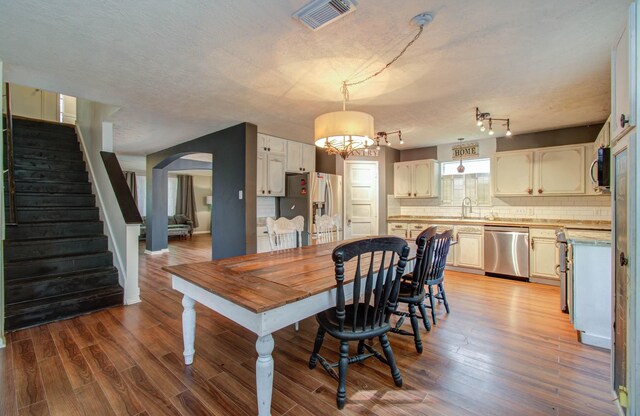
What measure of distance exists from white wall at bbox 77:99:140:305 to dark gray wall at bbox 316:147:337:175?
133 inches

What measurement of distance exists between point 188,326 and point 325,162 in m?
4.21

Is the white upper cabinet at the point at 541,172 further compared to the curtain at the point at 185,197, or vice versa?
the curtain at the point at 185,197

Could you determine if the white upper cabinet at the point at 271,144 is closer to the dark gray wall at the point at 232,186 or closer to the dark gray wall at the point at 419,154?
the dark gray wall at the point at 232,186

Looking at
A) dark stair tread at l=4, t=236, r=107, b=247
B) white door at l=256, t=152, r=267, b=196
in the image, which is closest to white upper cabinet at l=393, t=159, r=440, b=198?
white door at l=256, t=152, r=267, b=196

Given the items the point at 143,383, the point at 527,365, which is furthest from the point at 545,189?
the point at 143,383

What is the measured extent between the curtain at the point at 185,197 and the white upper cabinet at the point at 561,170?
9.90 m

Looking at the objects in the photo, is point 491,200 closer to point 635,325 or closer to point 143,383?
point 635,325

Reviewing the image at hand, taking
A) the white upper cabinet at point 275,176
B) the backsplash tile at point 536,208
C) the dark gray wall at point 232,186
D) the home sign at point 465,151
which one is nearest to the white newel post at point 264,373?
the dark gray wall at point 232,186

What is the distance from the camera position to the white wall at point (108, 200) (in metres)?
3.36

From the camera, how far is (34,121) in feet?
15.2

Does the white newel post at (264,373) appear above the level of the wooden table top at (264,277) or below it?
below

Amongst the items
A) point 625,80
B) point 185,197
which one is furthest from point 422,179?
point 185,197

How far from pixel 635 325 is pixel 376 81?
2.40m

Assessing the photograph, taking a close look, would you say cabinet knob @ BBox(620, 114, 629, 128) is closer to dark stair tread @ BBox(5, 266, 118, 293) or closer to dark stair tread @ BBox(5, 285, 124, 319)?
dark stair tread @ BBox(5, 285, 124, 319)
